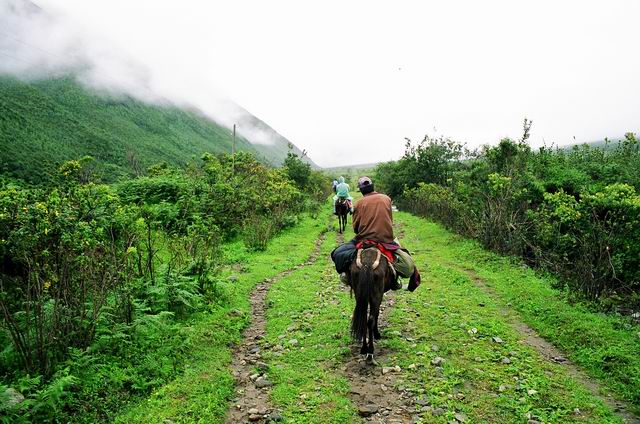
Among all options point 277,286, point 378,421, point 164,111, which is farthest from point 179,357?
point 164,111

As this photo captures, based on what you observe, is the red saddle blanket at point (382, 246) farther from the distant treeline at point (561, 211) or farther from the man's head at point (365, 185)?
the distant treeline at point (561, 211)

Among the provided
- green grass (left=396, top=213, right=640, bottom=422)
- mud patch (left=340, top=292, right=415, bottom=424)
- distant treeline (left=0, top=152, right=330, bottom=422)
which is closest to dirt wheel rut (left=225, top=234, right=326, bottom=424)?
distant treeline (left=0, top=152, right=330, bottom=422)

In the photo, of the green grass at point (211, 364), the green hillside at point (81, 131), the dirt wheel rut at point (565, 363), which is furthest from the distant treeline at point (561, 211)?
the green hillside at point (81, 131)

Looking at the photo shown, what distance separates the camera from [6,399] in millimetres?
4426

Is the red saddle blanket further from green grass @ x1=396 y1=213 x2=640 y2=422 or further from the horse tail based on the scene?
green grass @ x1=396 y1=213 x2=640 y2=422

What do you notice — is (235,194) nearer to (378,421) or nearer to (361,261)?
(361,261)

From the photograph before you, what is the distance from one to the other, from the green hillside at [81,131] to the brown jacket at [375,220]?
2877 cm

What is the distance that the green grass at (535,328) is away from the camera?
5.68 m

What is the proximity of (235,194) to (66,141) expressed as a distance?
58405mm

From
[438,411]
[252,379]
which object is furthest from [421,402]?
[252,379]

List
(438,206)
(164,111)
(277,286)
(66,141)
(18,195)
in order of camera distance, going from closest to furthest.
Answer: (18,195) → (277,286) → (438,206) → (66,141) → (164,111)

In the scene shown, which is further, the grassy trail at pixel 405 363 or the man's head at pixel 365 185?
the man's head at pixel 365 185

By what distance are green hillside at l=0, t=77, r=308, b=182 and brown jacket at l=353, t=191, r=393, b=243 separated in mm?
28775

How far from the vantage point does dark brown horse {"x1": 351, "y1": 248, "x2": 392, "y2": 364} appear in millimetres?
6586
